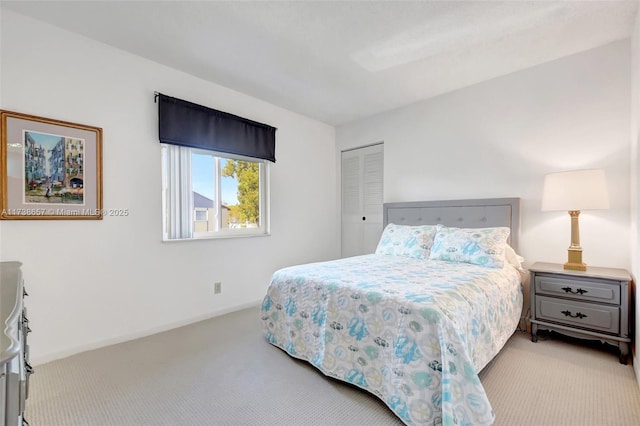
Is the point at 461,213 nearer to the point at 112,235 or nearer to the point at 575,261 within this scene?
the point at 575,261

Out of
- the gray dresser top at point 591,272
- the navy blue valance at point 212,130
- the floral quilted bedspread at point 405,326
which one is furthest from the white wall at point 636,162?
the navy blue valance at point 212,130

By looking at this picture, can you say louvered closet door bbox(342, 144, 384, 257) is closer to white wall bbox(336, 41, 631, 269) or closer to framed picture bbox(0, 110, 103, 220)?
white wall bbox(336, 41, 631, 269)

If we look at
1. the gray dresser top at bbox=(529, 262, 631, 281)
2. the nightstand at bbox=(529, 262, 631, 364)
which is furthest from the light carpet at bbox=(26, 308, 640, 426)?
the gray dresser top at bbox=(529, 262, 631, 281)

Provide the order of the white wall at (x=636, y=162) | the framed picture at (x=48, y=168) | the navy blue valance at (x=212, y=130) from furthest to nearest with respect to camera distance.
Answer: the navy blue valance at (x=212, y=130), the framed picture at (x=48, y=168), the white wall at (x=636, y=162)

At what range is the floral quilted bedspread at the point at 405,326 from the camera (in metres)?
1.39

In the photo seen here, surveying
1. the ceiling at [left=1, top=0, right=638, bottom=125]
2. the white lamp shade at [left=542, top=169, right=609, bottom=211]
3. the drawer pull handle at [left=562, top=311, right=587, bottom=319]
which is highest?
the ceiling at [left=1, top=0, right=638, bottom=125]

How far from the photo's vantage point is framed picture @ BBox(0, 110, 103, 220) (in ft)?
6.57

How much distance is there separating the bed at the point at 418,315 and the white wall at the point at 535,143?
28cm

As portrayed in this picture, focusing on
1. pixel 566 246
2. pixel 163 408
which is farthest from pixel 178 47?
pixel 566 246

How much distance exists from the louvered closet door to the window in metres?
1.30

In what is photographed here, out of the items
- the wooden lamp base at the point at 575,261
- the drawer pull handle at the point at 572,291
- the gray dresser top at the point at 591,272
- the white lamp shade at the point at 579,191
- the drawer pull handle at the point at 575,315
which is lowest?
the drawer pull handle at the point at 575,315

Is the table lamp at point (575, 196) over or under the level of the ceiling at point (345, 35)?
under

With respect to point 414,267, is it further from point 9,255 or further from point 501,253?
point 9,255

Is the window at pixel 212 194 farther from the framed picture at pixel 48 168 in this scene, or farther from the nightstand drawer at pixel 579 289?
the nightstand drawer at pixel 579 289
